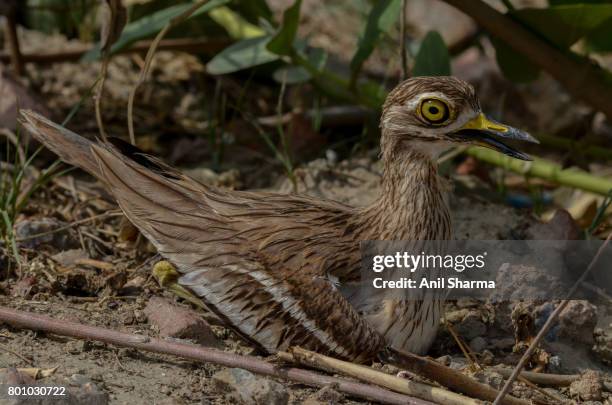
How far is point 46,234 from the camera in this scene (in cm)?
398

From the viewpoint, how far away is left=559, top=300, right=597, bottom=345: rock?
362 cm

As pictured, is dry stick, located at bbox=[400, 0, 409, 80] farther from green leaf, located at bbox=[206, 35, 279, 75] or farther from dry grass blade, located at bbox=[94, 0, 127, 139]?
dry grass blade, located at bbox=[94, 0, 127, 139]

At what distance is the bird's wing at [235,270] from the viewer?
340 cm

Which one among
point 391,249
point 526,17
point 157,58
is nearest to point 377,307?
point 391,249

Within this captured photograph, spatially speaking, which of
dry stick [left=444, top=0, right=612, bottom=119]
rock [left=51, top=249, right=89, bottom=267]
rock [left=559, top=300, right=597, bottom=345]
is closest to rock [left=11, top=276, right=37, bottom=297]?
rock [left=51, top=249, right=89, bottom=267]

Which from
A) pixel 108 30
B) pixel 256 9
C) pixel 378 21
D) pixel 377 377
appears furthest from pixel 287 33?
pixel 377 377

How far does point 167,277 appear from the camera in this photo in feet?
12.5

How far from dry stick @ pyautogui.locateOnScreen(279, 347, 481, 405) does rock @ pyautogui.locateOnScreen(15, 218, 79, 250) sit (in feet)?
4.11

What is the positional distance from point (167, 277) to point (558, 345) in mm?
1404

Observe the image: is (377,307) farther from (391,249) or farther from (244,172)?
(244,172)

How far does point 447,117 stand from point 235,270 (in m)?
0.87

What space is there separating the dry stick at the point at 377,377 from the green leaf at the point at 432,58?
64.1 inches

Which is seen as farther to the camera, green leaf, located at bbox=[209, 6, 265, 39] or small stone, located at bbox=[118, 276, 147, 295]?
green leaf, located at bbox=[209, 6, 265, 39]

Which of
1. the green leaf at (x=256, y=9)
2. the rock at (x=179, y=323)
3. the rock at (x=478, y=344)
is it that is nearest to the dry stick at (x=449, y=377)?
the rock at (x=478, y=344)
